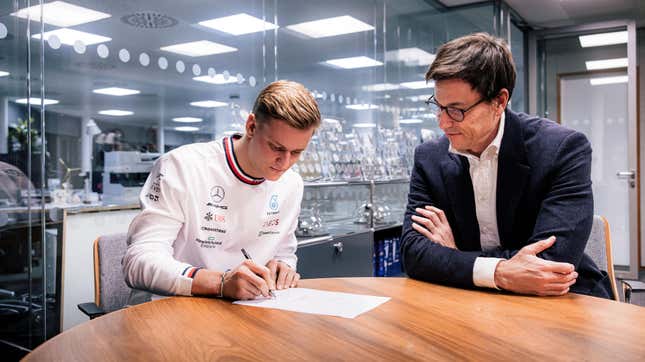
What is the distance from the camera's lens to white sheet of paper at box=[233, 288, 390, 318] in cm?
129

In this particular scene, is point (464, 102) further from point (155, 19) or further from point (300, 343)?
point (155, 19)

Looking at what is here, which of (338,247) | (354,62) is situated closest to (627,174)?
(354,62)

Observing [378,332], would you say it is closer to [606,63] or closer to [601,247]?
[601,247]

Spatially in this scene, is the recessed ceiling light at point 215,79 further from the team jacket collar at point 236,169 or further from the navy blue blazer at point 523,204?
the navy blue blazer at point 523,204

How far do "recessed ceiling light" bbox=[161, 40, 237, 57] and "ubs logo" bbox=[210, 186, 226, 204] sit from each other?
1.53m

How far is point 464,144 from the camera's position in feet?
5.72

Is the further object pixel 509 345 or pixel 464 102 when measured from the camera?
pixel 464 102

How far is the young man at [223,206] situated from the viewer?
1.51 metres

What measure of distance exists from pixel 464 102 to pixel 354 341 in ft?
3.06

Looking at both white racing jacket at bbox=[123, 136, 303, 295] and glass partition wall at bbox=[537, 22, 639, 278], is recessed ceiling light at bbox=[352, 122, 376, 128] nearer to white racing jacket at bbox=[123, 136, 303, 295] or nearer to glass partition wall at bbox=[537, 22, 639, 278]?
white racing jacket at bbox=[123, 136, 303, 295]

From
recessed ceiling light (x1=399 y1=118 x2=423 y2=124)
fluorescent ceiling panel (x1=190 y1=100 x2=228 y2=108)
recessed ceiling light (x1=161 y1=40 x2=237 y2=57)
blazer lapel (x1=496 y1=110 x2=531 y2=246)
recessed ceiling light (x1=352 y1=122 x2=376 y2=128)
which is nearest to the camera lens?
blazer lapel (x1=496 y1=110 x2=531 y2=246)

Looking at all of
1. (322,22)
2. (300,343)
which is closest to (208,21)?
(322,22)

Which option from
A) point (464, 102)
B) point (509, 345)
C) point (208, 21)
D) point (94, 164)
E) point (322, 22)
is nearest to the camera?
point (509, 345)

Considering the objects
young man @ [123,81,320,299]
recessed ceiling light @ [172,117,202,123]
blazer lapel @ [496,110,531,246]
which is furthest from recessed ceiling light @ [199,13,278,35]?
blazer lapel @ [496,110,531,246]
